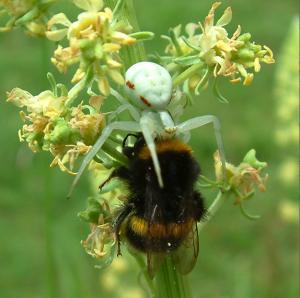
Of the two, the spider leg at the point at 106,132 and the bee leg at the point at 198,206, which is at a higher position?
the spider leg at the point at 106,132

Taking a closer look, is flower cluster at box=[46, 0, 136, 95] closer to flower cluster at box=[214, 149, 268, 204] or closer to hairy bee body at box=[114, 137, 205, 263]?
hairy bee body at box=[114, 137, 205, 263]

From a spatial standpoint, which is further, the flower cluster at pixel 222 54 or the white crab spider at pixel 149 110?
the flower cluster at pixel 222 54

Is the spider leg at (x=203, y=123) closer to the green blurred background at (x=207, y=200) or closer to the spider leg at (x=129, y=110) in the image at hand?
the spider leg at (x=129, y=110)

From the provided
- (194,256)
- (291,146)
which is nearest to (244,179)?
(194,256)

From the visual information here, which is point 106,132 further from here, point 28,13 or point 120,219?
point 28,13

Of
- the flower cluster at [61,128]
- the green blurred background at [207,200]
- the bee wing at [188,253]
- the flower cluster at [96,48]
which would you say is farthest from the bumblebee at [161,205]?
the green blurred background at [207,200]

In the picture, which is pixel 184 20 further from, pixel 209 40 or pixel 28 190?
pixel 209 40
